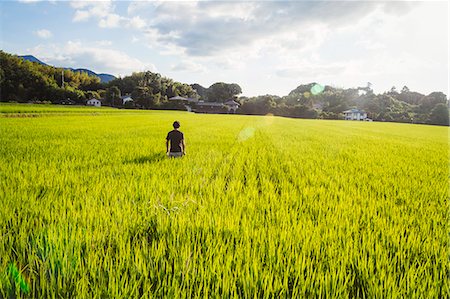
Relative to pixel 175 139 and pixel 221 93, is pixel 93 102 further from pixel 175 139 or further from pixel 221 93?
pixel 175 139

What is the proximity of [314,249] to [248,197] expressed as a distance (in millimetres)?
1377

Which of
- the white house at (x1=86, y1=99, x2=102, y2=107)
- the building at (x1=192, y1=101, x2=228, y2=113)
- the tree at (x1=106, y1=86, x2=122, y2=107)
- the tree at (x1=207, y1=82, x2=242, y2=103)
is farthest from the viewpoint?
the tree at (x1=207, y1=82, x2=242, y2=103)

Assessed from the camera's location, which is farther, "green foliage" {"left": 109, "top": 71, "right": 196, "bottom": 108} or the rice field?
"green foliage" {"left": 109, "top": 71, "right": 196, "bottom": 108}

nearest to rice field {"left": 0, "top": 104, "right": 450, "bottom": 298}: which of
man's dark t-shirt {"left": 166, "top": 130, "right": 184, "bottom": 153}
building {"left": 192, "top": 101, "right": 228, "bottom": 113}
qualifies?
man's dark t-shirt {"left": 166, "top": 130, "right": 184, "bottom": 153}

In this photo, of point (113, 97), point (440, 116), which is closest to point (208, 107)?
point (113, 97)

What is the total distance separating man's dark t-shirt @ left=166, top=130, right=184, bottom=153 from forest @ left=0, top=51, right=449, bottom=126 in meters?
60.9

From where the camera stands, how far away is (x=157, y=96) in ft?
219

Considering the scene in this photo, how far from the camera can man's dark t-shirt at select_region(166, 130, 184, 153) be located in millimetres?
5988

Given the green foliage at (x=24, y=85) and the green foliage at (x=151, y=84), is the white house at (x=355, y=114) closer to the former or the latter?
the green foliage at (x=151, y=84)

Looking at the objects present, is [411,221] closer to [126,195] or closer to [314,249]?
[314,249]

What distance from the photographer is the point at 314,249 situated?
1.86 meters

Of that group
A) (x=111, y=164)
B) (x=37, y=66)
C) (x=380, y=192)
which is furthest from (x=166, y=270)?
(x=37, y=66)

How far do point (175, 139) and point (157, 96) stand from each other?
64.0 m

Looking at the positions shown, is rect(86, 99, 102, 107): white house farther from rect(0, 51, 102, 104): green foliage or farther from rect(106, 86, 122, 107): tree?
rect(0, 51, 102, 104): green foliage
